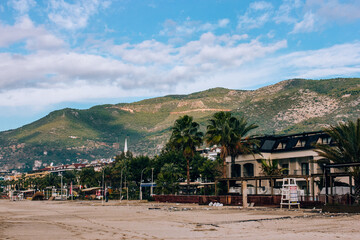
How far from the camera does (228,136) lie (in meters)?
64.2

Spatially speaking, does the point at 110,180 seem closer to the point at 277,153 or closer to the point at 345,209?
the point at 277,153

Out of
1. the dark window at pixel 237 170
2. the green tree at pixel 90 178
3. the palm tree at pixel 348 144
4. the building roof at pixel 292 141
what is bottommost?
the green tree at pixel 90 178

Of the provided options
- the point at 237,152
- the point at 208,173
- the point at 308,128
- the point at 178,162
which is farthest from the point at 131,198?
the point at 308,128

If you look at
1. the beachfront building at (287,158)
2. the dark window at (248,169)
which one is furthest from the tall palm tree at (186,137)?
the dark window at (248,169)

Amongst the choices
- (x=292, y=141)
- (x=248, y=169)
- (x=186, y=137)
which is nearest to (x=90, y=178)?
(x=186, y=137)

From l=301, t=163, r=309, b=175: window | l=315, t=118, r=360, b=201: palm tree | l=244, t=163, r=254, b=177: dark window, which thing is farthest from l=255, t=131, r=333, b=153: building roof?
l=315, t=118, r=360, b=201: palm tree

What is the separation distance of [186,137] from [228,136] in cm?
1339

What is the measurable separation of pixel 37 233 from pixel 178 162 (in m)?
74.7

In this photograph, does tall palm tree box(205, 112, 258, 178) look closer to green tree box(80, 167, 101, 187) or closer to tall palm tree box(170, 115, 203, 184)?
tall palm tree box(170, 115, 203, 184)

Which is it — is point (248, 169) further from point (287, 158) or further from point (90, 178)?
point (90, 178)

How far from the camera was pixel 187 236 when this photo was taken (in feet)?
55.5

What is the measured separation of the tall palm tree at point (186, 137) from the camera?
76.2m

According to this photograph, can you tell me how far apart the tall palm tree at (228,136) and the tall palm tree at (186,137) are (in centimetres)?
882

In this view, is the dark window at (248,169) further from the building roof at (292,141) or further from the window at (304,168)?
the window at (304,168)
